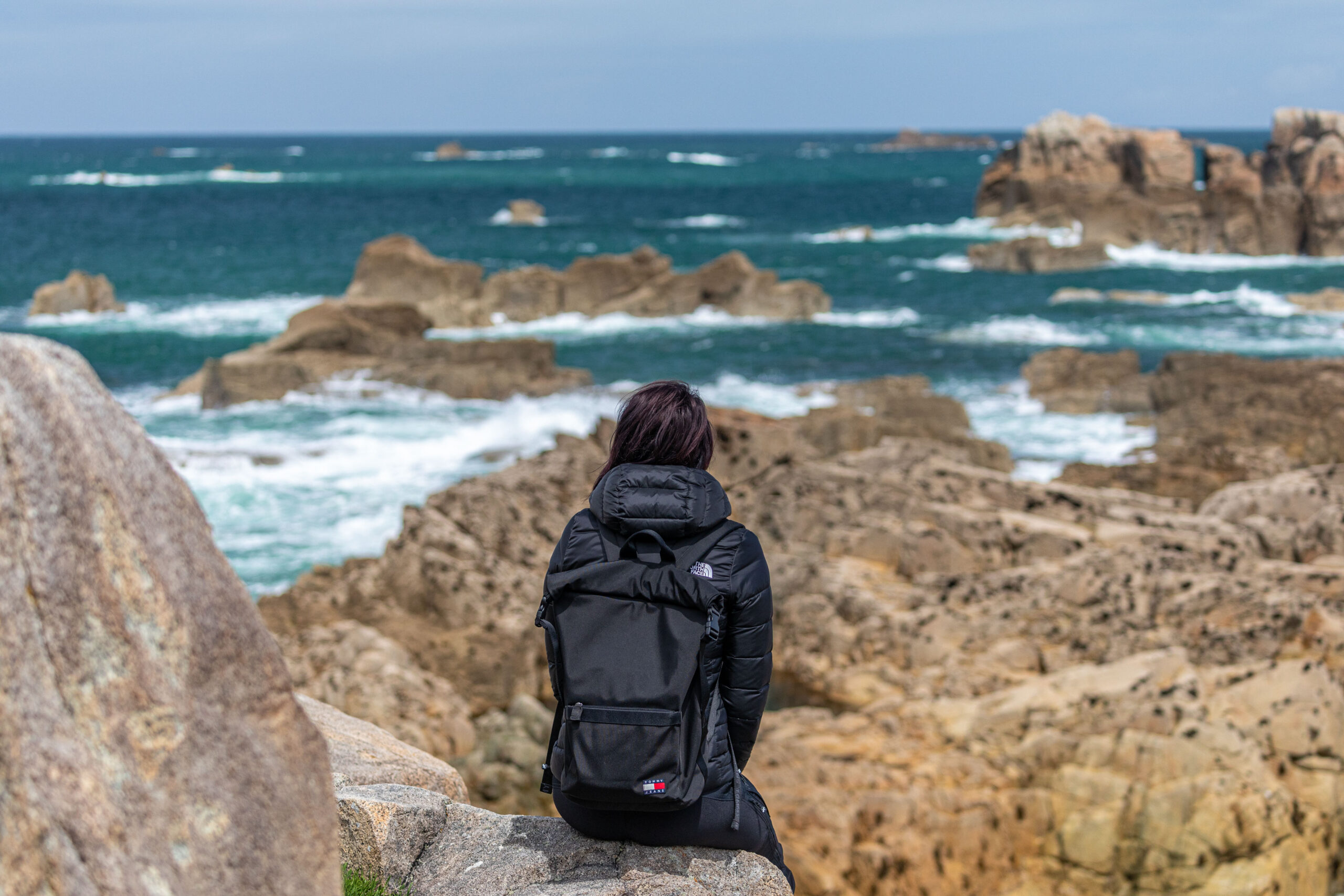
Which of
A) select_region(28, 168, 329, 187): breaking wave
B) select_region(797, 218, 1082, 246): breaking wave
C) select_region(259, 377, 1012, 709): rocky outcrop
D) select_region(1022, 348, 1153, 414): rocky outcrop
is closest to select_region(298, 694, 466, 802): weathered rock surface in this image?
select_region(259, 377, 1012, 709): rocky outcrop

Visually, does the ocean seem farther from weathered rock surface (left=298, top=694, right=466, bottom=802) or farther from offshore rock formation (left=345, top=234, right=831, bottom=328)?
weathered rock surface (left=298, top=694, right=466, bottom=802)

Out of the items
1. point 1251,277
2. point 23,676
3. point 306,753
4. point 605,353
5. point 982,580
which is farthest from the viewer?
point 1251,277

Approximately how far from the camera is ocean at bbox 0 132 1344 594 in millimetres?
19812

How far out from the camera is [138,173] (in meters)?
130

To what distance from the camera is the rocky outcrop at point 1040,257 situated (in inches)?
1891

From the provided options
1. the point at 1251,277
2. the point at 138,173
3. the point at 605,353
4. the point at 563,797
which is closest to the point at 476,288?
the point at 605,353

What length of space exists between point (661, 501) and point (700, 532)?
16 cm

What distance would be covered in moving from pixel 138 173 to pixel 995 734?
139 meters

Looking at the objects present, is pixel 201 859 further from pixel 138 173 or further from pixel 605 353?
pixel 138 173

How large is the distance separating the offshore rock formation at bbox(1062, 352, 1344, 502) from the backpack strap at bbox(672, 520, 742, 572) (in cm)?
1277

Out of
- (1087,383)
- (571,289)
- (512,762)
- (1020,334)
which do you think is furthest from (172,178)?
(512,762)

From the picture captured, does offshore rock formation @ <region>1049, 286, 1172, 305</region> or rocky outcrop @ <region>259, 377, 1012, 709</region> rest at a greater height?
offshore rock formation @ <region>1049, 286, 1172, 305</region>

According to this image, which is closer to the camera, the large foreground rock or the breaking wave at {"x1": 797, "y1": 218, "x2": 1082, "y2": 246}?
the large foreground rock

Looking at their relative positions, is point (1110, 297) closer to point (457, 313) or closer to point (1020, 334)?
point (1020, 334)
